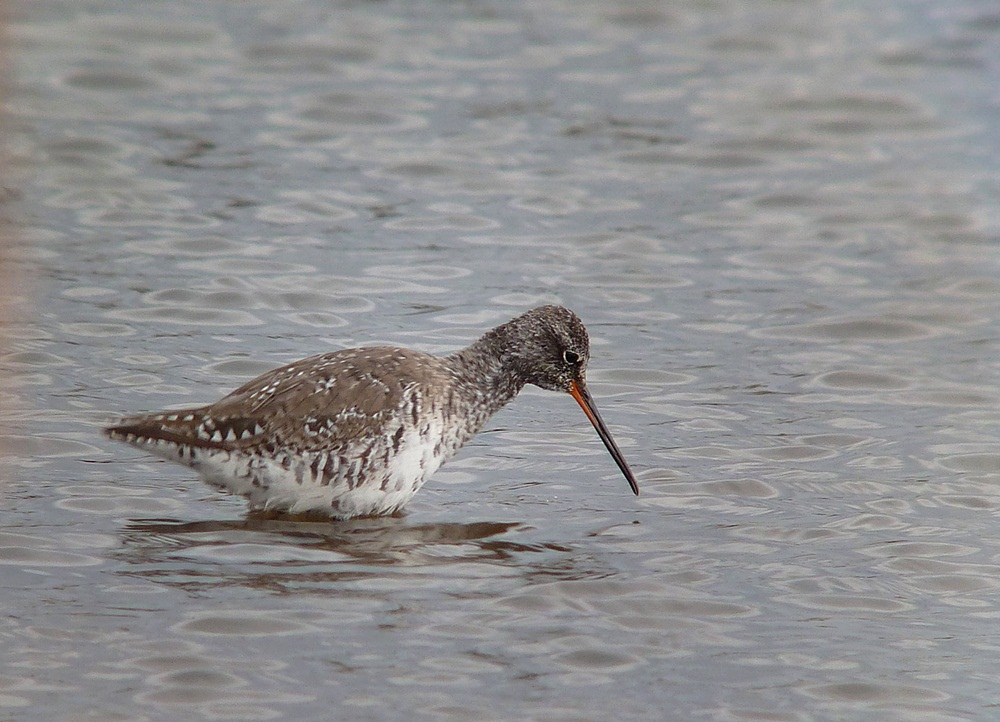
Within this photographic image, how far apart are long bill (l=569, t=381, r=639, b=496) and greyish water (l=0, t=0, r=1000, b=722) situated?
0.58 feet

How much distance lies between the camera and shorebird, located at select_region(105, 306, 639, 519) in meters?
7.76

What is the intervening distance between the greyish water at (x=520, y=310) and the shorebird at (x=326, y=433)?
0.21 meters

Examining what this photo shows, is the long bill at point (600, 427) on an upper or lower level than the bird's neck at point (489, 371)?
lower


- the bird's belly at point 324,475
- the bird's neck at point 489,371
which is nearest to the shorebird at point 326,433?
the bird's belly at point 324,475

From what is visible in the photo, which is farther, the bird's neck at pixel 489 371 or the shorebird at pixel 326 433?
the bird's neck at pixel 489 371

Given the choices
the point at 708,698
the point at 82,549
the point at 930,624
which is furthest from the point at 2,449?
the point at 930,624

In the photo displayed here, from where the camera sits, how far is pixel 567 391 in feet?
28.5

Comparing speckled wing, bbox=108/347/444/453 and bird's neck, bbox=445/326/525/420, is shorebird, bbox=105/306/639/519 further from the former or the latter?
bird's neck, bbox=445/326/525/420

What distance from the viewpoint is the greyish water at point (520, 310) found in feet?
21.5

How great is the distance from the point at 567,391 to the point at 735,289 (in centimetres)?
353

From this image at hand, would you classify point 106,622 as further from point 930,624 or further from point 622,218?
point 622,218

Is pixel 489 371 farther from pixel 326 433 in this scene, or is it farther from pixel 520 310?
pixel 520 310

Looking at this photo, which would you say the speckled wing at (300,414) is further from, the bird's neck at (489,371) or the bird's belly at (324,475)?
the bird's neck at (489,371)

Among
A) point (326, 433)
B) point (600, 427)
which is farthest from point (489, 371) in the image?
point (326, 433)
